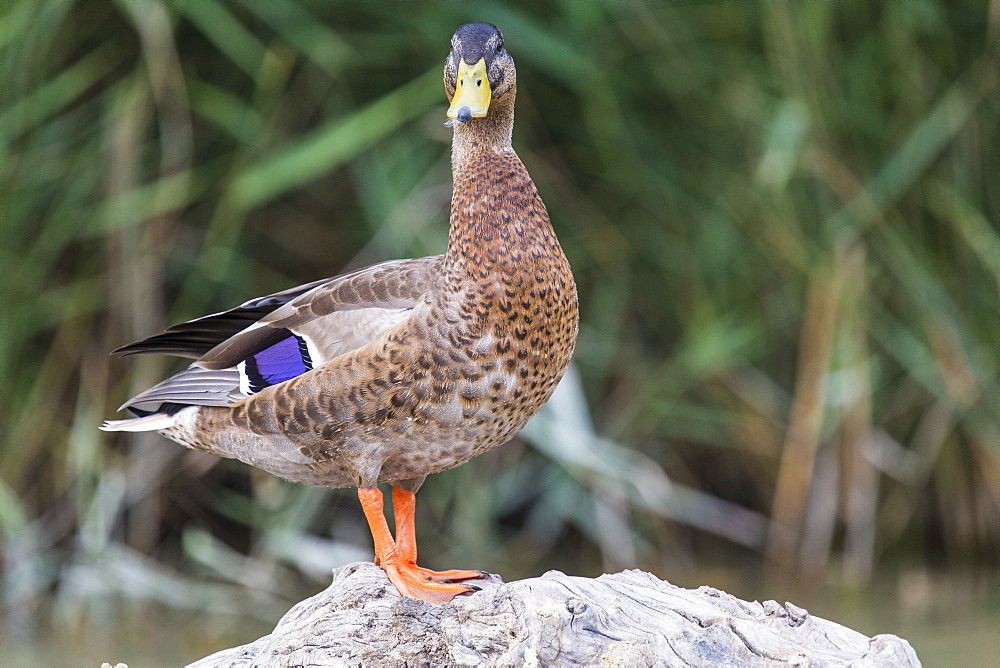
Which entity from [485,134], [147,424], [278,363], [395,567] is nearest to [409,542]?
[395,567]

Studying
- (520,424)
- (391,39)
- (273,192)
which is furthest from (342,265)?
(520,424)

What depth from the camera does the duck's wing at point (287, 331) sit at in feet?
7.61

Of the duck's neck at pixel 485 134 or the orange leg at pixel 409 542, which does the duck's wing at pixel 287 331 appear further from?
the orange leg at pixel 409 542

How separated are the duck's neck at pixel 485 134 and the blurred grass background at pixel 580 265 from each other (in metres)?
1.37

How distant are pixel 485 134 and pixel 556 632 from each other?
109 cm

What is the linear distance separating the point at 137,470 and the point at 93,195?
1.03 metres

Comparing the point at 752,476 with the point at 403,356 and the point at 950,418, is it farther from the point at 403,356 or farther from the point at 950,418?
the point at 403,356

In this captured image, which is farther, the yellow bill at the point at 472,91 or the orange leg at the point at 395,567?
the orange leg at the point at 395,567

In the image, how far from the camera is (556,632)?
1998mm

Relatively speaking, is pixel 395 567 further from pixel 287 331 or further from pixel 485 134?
pixel 485 134

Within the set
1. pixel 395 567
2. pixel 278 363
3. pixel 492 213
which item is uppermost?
pixel 492 213

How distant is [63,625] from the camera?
3635 millimetres

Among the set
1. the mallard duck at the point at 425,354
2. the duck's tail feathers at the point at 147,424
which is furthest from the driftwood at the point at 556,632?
the duck's tail feathers at the point at 147,424

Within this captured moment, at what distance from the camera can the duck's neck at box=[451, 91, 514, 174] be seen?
2316 mm
